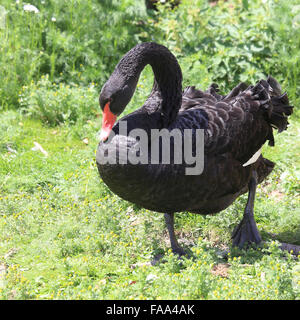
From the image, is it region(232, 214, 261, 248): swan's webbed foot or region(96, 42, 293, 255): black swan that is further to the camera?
region(232, 214, 261, 248): swan's webbed foot

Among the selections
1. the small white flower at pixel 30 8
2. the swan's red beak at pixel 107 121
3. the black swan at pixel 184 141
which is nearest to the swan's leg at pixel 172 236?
the black swan at pixel 184 141

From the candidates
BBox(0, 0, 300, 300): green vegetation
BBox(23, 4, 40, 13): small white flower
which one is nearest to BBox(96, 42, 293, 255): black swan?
BBox(0, 0, 300, 300): green vegetation

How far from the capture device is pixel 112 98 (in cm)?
337

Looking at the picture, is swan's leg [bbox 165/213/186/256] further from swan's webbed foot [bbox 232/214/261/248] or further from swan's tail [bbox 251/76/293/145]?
swan's tail [bbox 251/76/293/145]

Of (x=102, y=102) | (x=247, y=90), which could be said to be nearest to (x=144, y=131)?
(x=102, y=102)

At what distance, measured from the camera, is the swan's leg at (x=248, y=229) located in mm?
4082

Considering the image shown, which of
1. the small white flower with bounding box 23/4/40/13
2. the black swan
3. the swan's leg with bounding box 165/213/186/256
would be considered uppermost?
the small white flower with bounding box 23/4/40/13

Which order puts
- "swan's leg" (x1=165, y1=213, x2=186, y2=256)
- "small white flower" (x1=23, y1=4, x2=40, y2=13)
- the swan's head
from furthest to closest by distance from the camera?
"small white flower" (x1=23, y1=4, x2=40, y2=13) → "swan's leg" (x1=165, y1=213, x2=186, y2=256) → the swan's head

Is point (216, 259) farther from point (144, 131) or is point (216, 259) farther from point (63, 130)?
point (63, 130)

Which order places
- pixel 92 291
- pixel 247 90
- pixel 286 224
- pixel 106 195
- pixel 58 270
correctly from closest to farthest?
pixel 92 291
pixel 58 270
pixel 247 90
pixel 286 224
pixel 106 195

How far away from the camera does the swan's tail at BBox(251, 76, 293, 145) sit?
408 centimetres

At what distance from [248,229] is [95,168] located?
1.60 m

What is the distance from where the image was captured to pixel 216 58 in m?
6.28

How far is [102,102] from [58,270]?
1306mm
